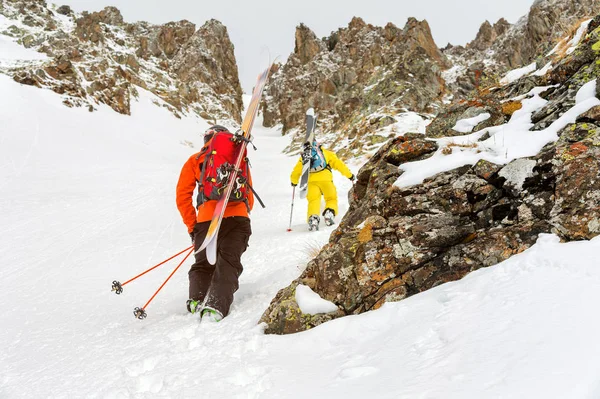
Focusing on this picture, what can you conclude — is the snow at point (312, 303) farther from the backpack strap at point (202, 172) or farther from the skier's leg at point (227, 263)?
the backpack strap at point (202, 172)

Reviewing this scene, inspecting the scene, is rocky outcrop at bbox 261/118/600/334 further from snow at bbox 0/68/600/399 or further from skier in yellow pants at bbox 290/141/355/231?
skier in yellow pants at bbox 290/141/355/231

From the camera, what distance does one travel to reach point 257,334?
10.2 feet

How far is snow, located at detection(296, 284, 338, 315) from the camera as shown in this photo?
3033 millimetres

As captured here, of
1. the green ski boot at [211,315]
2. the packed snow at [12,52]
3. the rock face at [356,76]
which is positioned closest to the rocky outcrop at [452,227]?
the green ski boot at [211,315]

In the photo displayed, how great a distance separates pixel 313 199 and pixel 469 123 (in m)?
3.56

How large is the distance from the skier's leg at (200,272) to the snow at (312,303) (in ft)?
4.75

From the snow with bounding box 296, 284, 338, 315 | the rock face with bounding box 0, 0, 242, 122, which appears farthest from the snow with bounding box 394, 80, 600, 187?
the rock face with bounding box 0, 0, 242, 122

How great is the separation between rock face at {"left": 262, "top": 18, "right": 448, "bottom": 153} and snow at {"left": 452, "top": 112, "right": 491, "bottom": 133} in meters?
16.2

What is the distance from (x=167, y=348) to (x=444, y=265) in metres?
2.46

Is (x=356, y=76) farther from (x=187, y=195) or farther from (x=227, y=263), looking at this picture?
(x=227, y=263)

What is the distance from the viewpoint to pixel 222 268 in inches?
159

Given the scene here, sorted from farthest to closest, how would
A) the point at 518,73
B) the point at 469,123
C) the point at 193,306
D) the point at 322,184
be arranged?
the point at 322,184
the point at 518,73
the point at 469,123
the point at 193,306

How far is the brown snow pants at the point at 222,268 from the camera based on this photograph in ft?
12.4

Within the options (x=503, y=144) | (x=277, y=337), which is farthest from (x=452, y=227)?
(x=277, y=337)
